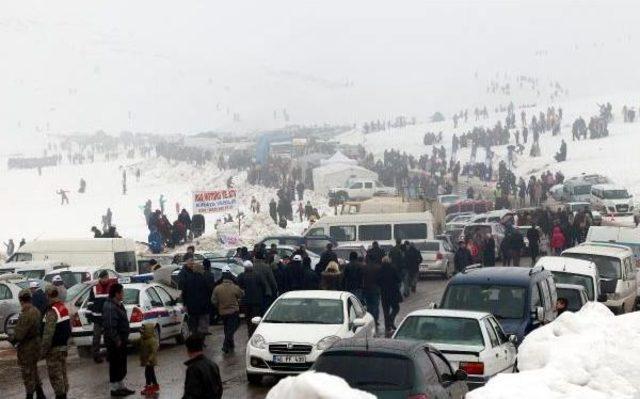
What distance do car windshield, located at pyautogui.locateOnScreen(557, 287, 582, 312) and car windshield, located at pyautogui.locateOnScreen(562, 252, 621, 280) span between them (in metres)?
4.46

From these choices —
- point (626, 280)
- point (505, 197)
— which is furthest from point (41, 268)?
point (505, 197)

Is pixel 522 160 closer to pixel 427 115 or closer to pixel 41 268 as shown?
pixel 41 268

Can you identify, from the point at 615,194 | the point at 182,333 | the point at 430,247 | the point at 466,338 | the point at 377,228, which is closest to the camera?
the point at 466,338

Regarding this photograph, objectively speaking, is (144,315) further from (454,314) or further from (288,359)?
(454,314)

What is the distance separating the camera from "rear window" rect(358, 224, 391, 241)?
39.1m

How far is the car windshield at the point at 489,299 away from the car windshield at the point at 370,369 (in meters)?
7.08

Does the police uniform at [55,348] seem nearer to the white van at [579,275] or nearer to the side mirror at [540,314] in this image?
the side mirror at [540,314]

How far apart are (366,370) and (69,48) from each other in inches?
7485

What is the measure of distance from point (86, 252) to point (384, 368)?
2332 centimetres

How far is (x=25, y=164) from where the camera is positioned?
4080 inches

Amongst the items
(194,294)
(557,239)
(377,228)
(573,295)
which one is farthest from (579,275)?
(377,228)

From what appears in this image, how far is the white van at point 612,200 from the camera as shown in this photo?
5122 centimetres

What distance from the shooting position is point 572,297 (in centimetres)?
2202

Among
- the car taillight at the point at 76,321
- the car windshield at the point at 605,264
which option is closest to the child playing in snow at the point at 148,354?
the car taillight at the point at 76,321
